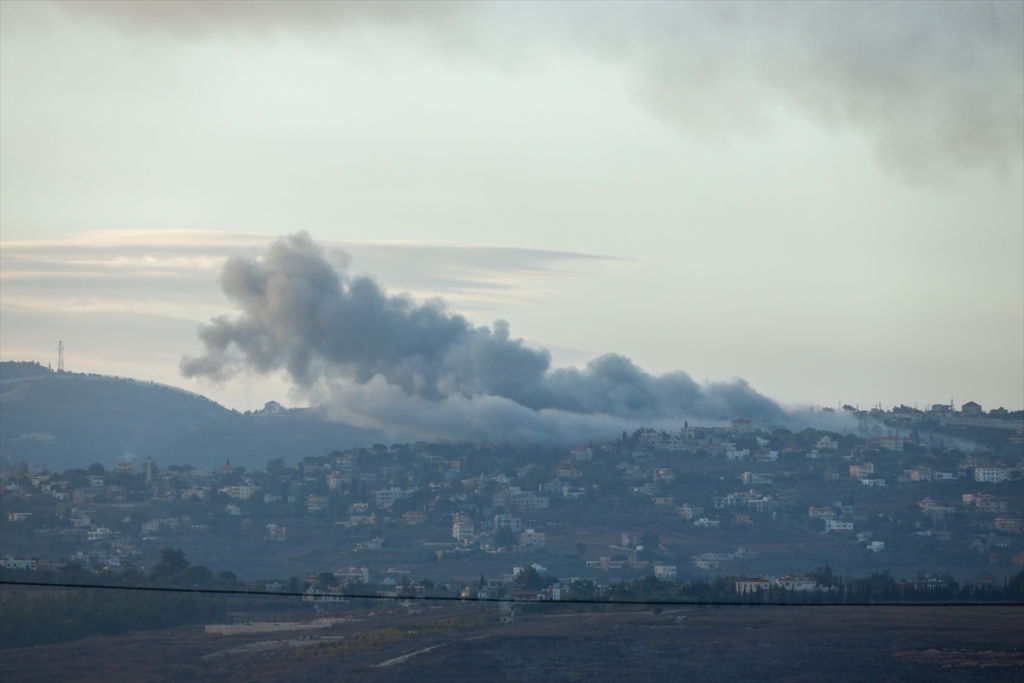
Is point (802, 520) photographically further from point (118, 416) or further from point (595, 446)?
point (118, 416)

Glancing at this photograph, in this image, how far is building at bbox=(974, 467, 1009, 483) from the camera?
14262 centimetres

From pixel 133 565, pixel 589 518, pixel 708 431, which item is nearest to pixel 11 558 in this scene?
pixel 133 565

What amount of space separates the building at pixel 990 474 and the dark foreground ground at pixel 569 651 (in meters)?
56.8

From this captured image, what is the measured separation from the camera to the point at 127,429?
165375mm

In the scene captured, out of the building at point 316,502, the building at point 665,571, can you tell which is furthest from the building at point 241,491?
the building at point 665,571

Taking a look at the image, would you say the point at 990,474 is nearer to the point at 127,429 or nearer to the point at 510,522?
the point at 510,522

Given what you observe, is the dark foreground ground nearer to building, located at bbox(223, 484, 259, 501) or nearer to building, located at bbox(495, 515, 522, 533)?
building, located at bbox(495, 515, 522, 533)

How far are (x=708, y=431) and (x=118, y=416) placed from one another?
6513cm

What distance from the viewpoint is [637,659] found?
79.5 m

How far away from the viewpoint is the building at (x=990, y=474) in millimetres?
142625

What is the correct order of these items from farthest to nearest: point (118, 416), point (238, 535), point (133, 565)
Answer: point (118, 416) → point (238, 535) → point (133, 565)

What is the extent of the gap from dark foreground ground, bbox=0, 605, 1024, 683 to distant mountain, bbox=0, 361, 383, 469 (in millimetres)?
74342

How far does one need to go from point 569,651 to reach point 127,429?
9714cm

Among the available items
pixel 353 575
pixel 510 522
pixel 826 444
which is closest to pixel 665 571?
pixel 510 522
